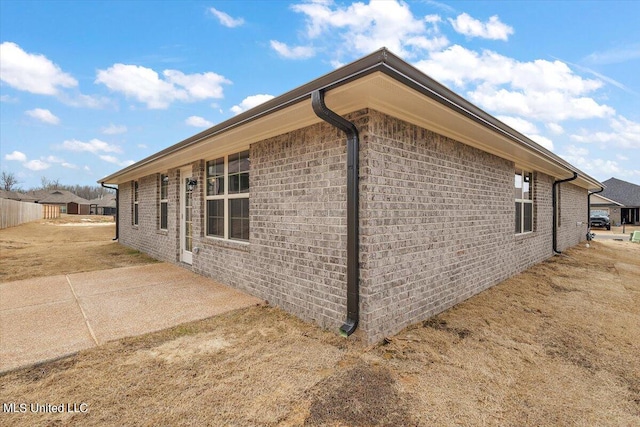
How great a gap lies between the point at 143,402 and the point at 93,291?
400cm

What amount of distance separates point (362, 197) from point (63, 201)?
74.3 m

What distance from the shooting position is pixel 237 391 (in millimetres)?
2391

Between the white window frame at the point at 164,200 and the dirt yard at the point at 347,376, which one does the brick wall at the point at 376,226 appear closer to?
the dirt yard at the point at 347,376

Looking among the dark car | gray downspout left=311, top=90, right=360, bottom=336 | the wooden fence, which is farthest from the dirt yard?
the dark car

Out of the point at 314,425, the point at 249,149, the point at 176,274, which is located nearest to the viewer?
the point at 314,425

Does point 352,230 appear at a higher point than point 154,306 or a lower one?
higher

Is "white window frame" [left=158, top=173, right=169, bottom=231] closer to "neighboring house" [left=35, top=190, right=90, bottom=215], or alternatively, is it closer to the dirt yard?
the dirt yard

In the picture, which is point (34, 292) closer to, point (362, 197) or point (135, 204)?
point (362, 197)

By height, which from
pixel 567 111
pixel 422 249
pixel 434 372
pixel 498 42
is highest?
pixel 567 111

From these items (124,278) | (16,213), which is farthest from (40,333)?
(16,213)

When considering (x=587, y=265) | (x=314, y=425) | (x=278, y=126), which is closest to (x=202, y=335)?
(x=314, y=425)

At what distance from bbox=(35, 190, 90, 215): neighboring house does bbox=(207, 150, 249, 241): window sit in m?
61.9

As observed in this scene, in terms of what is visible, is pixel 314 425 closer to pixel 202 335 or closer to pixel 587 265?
pixel 202 335

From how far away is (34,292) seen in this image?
514 centimetres
